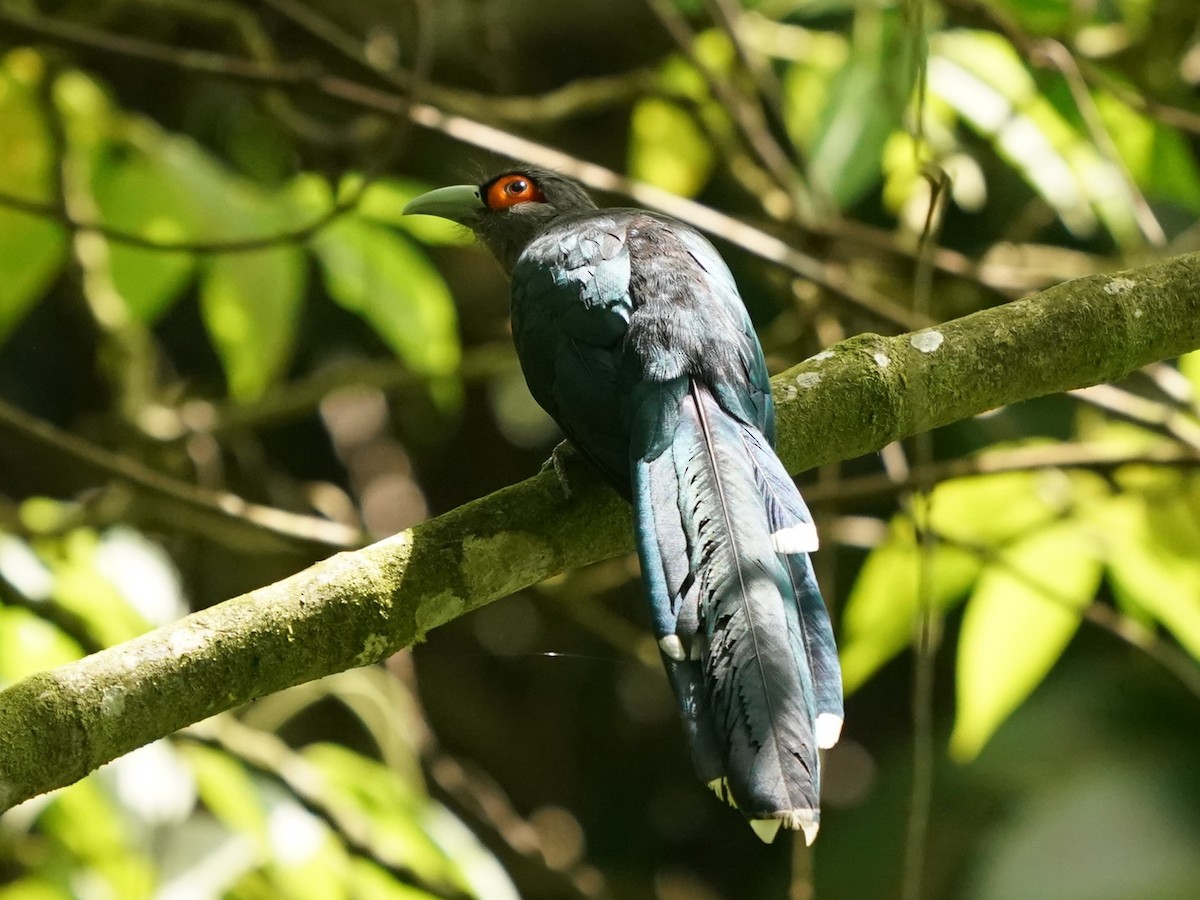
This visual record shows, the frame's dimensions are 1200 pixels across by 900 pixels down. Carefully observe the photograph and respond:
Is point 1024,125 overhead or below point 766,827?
overhead

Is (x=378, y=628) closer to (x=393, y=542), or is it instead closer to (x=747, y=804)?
(x=393, y=542)

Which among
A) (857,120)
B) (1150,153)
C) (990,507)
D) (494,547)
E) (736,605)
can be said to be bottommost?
(990,507)

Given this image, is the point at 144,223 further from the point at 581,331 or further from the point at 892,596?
the point at 892,596

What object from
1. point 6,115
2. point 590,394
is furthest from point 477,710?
point 590,394

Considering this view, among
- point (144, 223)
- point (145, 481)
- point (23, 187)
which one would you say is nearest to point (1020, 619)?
point (145, 481)

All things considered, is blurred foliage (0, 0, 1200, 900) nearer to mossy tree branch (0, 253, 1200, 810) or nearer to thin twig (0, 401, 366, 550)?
thin twig (0, 401, 366, 550)

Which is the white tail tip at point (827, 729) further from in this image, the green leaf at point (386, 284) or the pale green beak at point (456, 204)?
the pale green beak at point (456, 204)

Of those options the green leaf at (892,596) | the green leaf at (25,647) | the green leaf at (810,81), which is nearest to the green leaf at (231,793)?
the green leaf at (25,647)
